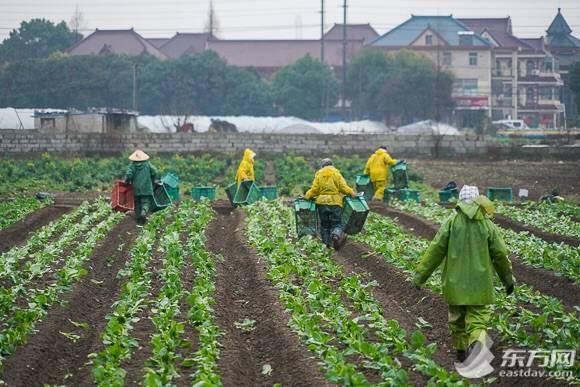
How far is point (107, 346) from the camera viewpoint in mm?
9156

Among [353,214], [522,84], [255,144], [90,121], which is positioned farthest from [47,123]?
[522,84]

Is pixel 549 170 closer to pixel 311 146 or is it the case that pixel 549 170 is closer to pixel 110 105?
pixel 311 146

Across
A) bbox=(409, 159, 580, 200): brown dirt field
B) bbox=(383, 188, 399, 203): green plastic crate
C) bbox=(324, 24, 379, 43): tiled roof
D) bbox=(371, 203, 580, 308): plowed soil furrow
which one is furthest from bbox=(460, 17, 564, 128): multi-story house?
bbox=(371, 203, 580, 308): plowed soil furrow

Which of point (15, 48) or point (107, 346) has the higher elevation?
point (15, 48)

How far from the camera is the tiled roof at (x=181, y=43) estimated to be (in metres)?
87.8

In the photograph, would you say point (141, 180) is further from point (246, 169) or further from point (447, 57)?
point (447, 57)

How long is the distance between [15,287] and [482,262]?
486cm

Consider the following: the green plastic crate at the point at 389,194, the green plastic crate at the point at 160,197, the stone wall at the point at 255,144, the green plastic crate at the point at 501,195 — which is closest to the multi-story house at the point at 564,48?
the stone wall at the point at 255,144

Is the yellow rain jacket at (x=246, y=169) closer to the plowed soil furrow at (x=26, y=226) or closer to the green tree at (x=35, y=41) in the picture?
the plowed soil furrow at (x=26, y=226)

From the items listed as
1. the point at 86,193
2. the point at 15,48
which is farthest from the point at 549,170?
the point at 15,48

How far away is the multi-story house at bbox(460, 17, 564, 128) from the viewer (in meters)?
74.9

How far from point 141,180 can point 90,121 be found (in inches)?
1212

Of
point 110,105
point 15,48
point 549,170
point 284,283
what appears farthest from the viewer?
point 15,48

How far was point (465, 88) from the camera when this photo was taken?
74938mm
